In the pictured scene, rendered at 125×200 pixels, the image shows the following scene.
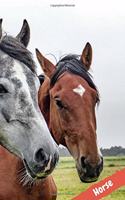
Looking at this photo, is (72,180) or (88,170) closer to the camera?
(88,170)

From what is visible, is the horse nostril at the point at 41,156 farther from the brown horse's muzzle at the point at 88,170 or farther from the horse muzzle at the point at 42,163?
the brown horse's muzzle at the point at 88,170

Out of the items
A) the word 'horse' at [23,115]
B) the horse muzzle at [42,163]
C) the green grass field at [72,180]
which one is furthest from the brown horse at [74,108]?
the green grass field at [72,180]

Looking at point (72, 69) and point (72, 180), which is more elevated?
point (72, 69)

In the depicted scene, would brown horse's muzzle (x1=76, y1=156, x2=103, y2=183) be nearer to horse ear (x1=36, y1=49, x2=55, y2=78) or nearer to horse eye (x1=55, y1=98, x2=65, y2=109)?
horse eye (x1=55, y1=98, x2=65, y2=109)

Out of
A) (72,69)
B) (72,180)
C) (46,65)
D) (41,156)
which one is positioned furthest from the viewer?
(72,180)

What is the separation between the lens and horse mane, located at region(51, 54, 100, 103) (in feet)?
8.57

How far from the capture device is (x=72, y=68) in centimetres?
266

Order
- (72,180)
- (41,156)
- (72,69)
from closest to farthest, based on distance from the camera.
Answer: (41,156)
(72,69)
(72,180)

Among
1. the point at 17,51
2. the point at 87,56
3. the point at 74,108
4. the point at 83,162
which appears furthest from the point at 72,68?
the point at 17,51

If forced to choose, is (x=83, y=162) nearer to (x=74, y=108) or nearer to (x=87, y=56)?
(x=74, y=108)

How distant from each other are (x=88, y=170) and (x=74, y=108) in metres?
0.32

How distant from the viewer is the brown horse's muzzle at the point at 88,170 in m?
2.33

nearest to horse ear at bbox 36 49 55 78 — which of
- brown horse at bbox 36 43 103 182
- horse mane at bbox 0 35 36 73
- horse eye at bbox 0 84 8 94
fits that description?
brown horse at bbox 36 43 103 182

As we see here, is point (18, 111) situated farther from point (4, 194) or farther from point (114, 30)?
point (114, 30)
